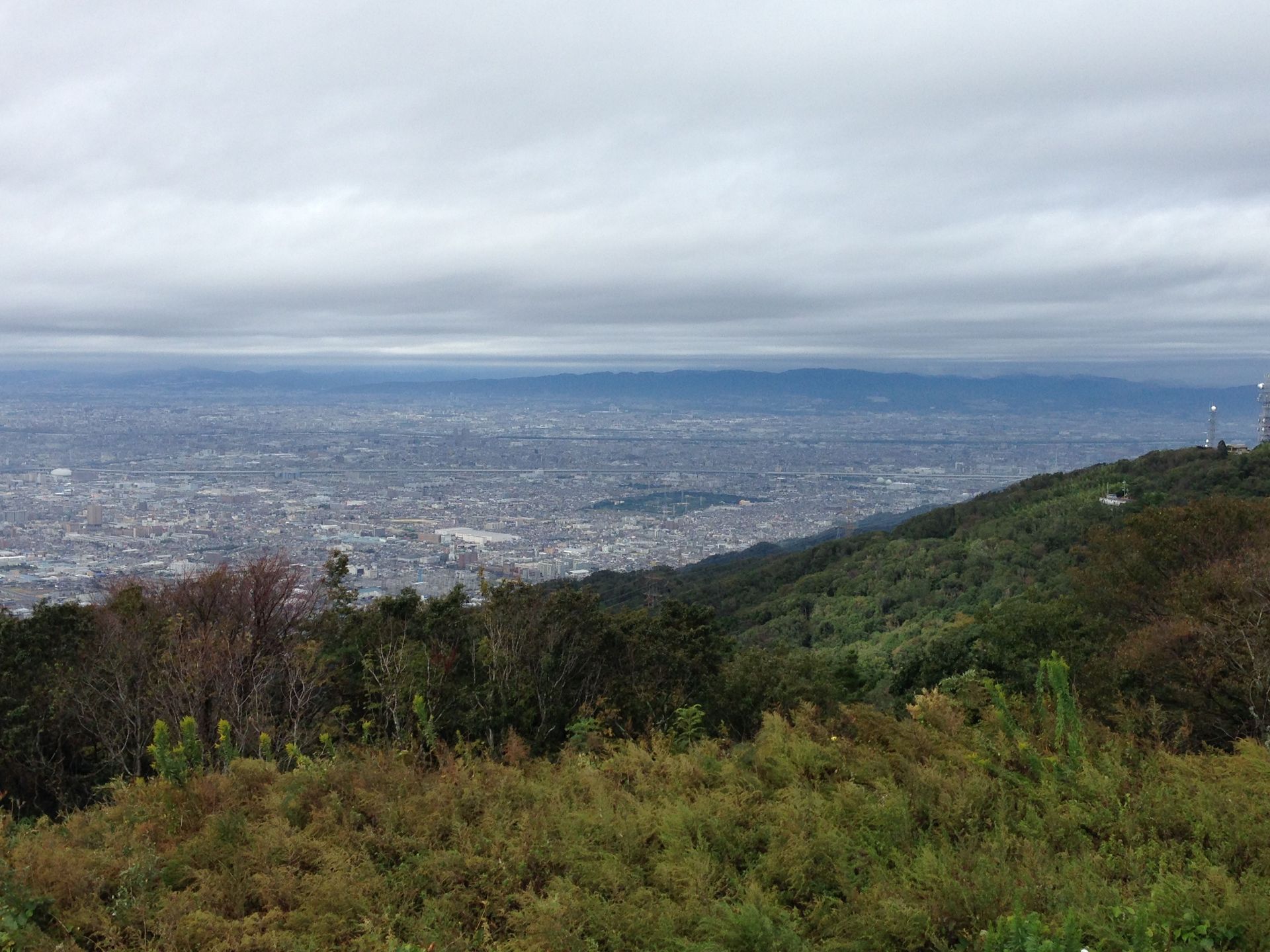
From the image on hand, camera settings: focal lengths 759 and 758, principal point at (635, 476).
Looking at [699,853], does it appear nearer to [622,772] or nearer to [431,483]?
[622,772]

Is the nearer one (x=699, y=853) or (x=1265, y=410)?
(x=699, y=853)

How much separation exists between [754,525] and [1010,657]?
57753 mm

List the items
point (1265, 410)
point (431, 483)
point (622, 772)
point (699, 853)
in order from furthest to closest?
point (1265, 410) → point (431, 483) → point (622, 772) → point (699, 853)

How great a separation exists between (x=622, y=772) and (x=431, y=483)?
227ft

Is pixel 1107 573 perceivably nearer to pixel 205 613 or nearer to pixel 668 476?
pixel 205 613

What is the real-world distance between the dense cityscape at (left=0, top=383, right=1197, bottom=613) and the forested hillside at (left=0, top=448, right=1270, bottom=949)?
3991 mm

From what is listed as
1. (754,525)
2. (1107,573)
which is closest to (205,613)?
(1107,573)

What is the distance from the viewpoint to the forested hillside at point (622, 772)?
4.73 meters

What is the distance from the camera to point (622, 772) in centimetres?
725

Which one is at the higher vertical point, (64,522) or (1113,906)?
(1113,906)

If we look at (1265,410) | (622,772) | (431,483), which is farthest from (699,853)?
(1265,410)

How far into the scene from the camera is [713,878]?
5.25 metres

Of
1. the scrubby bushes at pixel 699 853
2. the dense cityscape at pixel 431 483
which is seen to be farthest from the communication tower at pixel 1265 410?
the scrubby bushes at pixel 699 853

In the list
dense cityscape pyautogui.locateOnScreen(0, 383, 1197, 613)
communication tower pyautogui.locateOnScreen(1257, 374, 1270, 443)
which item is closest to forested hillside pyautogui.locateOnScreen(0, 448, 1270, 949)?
dense cityscape pyautogui.locateOnScreen(0, 383, 1197, 613)
